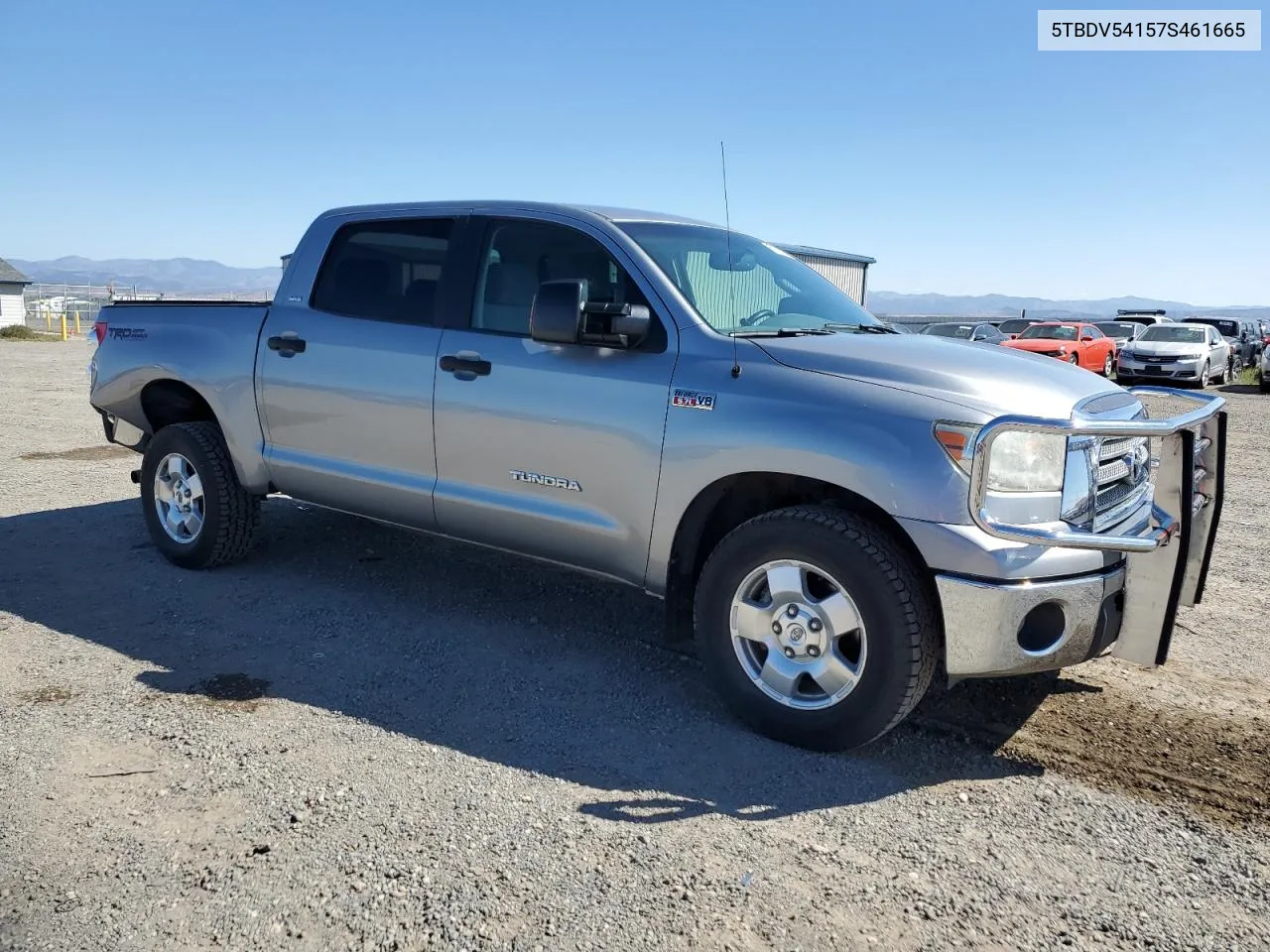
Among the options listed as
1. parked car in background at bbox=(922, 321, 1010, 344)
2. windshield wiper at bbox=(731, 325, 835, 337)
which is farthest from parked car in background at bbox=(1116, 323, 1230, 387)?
→ windshield wiper at bbox=(731, 325, 835, 337)

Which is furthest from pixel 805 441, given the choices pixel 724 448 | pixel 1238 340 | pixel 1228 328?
pixel 1228 328

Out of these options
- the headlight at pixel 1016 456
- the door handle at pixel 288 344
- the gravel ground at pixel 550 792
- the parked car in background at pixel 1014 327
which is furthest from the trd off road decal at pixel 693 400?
the parked car in background at pixel 1014 327

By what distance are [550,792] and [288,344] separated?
2.94 m

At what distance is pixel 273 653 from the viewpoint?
445 centimetres

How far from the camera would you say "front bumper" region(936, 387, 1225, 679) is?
10.3 ft

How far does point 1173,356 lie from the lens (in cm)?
2494

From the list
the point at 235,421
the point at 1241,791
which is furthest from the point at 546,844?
the point at 235,421

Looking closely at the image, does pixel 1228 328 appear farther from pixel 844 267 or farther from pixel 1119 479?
pixel 1119 479

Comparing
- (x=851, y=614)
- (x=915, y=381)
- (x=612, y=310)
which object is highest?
(x=612, y=310)

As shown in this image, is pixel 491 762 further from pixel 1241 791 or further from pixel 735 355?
pixel 1241 791

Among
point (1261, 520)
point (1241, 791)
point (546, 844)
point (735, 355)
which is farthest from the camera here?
point (1261, 520)

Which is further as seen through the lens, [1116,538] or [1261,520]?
[1261,520]

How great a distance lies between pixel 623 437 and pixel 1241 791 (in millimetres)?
2468

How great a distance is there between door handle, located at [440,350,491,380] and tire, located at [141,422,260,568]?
5.61 feet
